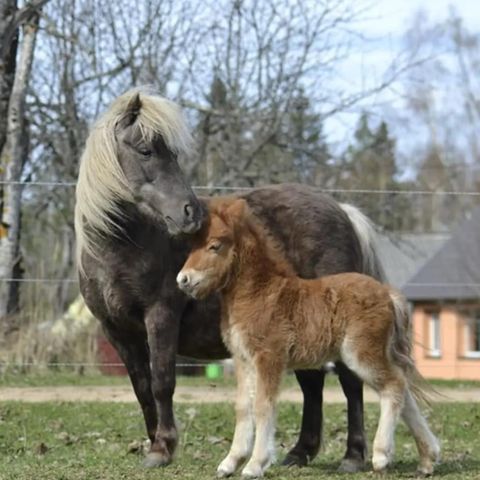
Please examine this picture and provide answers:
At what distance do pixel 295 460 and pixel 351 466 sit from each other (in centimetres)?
64

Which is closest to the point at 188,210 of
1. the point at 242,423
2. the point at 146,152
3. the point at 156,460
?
the point at 146,152

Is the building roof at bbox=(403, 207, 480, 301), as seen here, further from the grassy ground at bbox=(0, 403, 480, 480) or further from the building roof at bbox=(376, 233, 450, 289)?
the grassy ground at bbox=(0, 403, 480, 480)

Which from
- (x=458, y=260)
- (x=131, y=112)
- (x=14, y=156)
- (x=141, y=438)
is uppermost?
(x=458, y=260)

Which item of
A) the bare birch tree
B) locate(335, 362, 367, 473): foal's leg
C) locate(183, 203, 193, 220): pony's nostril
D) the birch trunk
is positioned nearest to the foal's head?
locate(183, 203, 193, 220): pony's nostril

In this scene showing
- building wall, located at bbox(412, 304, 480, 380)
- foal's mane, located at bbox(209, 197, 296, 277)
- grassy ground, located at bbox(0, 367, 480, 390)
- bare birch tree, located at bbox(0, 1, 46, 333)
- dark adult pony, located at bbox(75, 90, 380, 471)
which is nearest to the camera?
foal's mane, located at bbox(209, 197, 296, 277)

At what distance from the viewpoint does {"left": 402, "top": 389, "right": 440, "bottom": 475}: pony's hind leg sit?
22.2 ft

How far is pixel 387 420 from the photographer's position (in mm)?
6539

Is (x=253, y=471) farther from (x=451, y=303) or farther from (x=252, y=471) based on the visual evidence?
(x=451, y=303)

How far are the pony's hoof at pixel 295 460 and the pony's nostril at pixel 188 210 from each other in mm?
2040

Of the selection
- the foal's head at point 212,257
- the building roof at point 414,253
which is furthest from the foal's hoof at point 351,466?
the building roof at point 414,253

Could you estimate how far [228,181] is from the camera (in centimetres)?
2112

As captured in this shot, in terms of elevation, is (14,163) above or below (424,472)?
above

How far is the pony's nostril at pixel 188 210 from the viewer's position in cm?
678

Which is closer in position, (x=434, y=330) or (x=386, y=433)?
(x=386, y=433)
